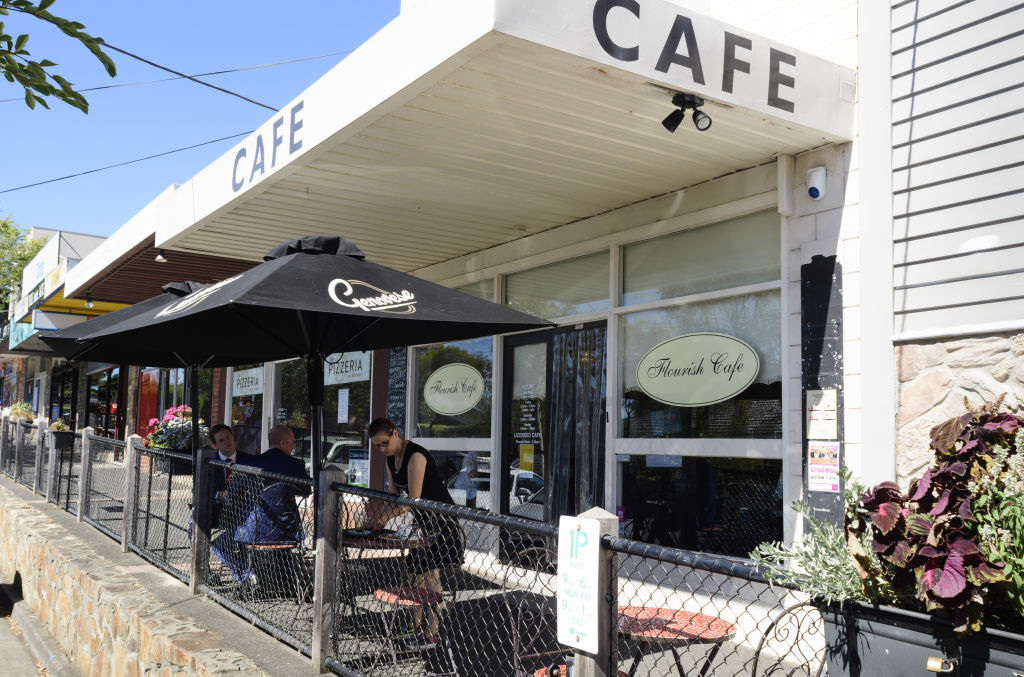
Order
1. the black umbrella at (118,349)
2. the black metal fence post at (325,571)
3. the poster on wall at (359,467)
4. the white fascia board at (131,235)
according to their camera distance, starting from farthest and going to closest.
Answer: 1. the poster on wall at (359,467)
2. the white fascia board at (131,235)
3. the black umbrella at (118,349)
4. the black metal fence post at (325,571)

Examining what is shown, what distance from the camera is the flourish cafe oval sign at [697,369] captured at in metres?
5.84

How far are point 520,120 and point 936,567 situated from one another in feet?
12.6

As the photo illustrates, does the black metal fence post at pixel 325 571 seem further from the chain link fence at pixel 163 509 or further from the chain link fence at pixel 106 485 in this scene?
the chain link fence at pixel 106 485

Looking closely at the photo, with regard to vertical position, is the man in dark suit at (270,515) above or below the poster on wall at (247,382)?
below

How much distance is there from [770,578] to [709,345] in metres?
4.08

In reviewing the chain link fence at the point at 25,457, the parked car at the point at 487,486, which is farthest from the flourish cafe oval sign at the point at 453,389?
the chain link fence at the point at 25,457

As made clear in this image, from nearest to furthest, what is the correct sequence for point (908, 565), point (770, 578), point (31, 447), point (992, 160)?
point (908, 565)
point (770, 578)
point (992, 160)
point (31, 447)

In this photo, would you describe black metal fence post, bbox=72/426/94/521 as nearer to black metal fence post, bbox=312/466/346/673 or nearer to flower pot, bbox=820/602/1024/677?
black metal fence post, bbox=312/466/346/673

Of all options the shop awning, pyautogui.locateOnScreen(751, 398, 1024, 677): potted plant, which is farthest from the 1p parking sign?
the shop awning

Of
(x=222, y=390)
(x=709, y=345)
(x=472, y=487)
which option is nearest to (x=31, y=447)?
(x=222, y=390)

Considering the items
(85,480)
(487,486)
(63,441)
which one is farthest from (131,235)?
(487,486)

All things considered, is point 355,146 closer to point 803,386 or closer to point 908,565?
point 803,386

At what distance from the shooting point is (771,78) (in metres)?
4.86

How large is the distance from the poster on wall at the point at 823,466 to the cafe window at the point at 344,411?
5.99 m
